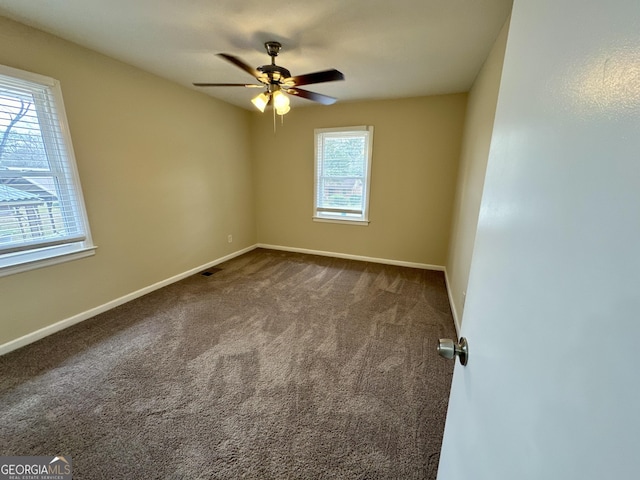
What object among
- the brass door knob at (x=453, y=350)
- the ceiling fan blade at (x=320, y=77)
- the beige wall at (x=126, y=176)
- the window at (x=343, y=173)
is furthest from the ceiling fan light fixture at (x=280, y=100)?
the brass door knob at (x=453, y=350)

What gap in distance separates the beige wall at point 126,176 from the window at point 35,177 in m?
0.09

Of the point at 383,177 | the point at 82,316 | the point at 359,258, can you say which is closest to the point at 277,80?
the point at 383,177

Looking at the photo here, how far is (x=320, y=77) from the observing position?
1872 mm

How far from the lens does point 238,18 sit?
177 centimetres

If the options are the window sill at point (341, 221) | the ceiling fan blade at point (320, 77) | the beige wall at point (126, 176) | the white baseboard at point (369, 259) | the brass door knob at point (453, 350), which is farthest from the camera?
the window sill at point (341, 221)

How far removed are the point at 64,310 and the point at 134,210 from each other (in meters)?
1.10

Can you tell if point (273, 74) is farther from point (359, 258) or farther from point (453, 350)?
point (359, 258)

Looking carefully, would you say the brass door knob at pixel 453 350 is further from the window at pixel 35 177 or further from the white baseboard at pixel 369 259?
the window at pixel 35 177

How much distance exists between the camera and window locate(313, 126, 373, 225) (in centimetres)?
382

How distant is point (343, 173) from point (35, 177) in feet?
10.9

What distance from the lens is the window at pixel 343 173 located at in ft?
12.5

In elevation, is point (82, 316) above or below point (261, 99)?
below

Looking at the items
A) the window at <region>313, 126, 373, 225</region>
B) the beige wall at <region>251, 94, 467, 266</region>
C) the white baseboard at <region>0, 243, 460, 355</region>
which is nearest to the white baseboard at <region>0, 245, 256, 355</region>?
the white baseboard at <region>0, 243, 460, 355</region>

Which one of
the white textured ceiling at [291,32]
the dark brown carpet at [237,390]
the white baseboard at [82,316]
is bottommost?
the dark brown carpet at [237,390]
